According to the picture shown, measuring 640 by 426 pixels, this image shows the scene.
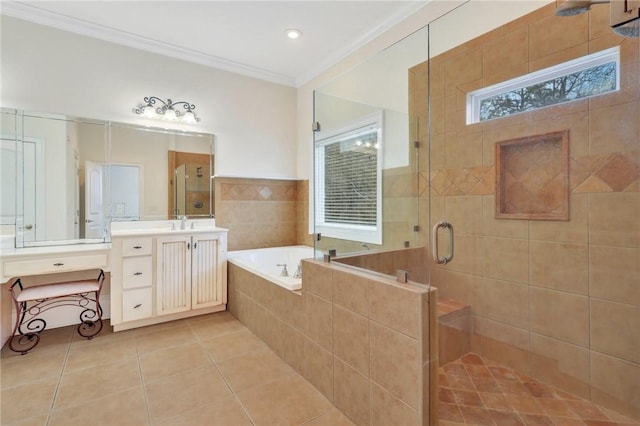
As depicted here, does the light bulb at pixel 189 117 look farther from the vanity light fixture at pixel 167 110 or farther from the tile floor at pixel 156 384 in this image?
the tile floor at pixel 156 384

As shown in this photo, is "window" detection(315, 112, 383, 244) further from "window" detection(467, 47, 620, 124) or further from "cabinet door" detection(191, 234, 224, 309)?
"cabinet door" detection(191, 234, 224, 309)

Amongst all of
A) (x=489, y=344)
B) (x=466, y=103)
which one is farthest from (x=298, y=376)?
(x=466, y=103)

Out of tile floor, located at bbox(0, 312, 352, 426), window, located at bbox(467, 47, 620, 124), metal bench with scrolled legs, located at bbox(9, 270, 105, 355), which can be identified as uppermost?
window, located at bbox(467, 47, 620, 124)

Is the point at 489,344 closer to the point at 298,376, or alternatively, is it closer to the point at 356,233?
the point at 356,233

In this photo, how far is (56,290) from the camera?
8.22 feet

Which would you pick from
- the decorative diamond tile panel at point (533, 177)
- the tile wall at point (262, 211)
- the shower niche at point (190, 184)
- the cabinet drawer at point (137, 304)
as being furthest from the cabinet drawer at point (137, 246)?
the decorative diamond tile panel at point (533, 177)

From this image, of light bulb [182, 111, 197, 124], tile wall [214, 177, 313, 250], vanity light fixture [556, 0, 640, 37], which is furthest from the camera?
tile wall [214, 177, 313, 250]

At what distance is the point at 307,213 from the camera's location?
13.1ft

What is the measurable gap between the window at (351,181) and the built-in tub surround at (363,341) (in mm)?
545

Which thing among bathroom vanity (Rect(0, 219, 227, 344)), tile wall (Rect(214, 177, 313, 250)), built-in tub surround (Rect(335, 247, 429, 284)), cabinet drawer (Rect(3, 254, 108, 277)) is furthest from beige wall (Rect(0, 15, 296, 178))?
built-in tub surround (Rect(335, 247, 429, 284))

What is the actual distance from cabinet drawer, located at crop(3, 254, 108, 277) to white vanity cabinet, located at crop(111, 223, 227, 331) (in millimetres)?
146

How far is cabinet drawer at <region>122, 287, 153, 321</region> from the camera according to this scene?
273 cm

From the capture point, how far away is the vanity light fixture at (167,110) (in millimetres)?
3156

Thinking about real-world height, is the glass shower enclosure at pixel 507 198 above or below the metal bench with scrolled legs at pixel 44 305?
above
